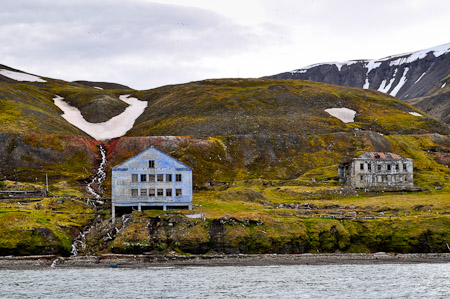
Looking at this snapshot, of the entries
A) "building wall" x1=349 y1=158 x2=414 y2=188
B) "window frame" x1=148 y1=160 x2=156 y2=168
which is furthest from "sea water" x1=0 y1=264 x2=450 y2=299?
"building wall" x1=349 y1=158 x2=414 y2=188

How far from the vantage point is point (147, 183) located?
9738cm

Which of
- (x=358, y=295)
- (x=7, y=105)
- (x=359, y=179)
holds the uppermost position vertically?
(x=7, y=105)

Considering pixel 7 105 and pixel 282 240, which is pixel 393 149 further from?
pixel 7 105

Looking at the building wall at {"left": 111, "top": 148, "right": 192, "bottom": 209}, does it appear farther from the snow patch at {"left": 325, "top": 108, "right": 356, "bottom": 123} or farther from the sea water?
the snow patch at {"left": 325, "top": 108, "right": 356, "bottom": 123}

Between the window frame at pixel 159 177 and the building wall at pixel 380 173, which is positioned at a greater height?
the building wall at pixel 380 173

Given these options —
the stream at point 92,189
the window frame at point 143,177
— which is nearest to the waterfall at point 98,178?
the stream at point 92,189

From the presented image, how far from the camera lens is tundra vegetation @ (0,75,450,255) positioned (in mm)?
84812

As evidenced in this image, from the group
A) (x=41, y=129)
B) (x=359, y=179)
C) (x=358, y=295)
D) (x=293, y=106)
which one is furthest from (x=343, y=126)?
(x=358, y=295)

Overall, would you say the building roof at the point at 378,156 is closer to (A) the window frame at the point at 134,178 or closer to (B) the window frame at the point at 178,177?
(B) the window frame at the point at 178,177

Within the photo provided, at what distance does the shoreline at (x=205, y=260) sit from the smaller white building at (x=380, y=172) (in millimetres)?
38171

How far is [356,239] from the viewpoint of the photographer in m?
87.2

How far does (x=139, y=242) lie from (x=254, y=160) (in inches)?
2529

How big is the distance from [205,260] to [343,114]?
11628 cm

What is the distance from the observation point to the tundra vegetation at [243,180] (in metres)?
84.8
